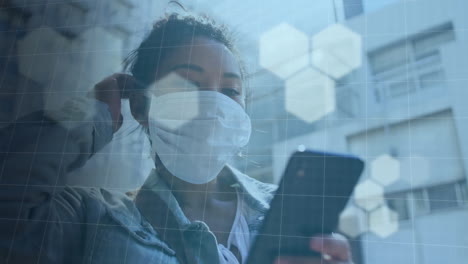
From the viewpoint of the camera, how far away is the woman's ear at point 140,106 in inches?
126

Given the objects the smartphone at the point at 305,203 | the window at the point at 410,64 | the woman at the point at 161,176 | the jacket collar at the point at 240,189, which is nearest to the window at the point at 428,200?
the smartphone at the point at 305,203

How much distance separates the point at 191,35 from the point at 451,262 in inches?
90.5

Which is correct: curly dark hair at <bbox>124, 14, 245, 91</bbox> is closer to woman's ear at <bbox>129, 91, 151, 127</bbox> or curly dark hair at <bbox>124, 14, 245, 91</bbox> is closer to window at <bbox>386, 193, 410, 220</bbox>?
woman's ear at <bbox>129, 91, 151, 127</bbox>

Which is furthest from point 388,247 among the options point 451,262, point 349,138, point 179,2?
point 179,2

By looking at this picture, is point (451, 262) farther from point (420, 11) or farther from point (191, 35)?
point (191, 35)

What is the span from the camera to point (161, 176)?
304 cm

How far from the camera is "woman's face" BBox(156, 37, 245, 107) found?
3.10 metres
